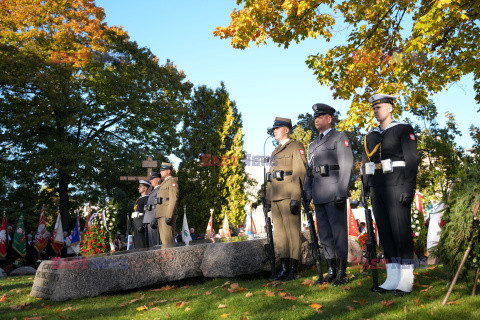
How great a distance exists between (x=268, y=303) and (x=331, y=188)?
63.3 inches

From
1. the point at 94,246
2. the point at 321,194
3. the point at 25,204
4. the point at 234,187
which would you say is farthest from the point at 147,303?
the point at 234,187

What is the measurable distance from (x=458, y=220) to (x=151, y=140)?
24.5 metres

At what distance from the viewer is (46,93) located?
75.9ft

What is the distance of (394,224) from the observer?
464 centimetres

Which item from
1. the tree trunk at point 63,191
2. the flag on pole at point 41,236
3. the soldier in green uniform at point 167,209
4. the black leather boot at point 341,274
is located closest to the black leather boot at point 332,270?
the black leather boot at point 341,274

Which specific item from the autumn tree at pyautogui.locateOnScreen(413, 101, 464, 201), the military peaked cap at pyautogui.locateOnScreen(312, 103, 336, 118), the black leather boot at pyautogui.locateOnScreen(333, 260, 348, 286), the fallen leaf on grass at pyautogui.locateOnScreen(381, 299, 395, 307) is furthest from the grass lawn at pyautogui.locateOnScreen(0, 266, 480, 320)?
the autumn tree at pyautogui.locateOnScreen(413, 101, 464, 201)

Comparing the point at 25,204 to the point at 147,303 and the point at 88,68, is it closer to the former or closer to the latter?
the point at 88,68

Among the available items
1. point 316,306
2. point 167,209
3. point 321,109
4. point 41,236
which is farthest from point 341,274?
point 41,236

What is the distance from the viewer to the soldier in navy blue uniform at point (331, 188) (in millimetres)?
5316

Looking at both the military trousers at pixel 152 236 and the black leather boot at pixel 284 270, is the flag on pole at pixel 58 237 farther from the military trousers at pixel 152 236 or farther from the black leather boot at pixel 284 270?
the black leather boot at pixel 284 270

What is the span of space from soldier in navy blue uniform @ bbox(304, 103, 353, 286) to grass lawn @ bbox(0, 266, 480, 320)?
39 centimetres

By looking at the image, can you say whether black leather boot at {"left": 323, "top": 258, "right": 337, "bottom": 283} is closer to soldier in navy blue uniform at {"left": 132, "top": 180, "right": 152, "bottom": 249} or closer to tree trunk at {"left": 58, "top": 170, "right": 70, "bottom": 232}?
soldier in navy blue uniform at {"left": 132, "top": 180, "right": 152, "bottom": 249}

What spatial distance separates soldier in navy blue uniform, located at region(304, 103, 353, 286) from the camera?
5.32 metres

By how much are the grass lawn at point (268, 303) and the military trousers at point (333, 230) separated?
43cm
